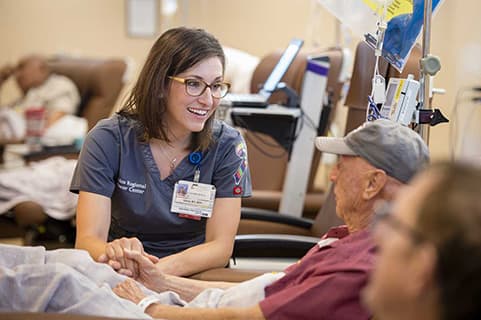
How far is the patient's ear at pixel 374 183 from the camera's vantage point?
5.10ft

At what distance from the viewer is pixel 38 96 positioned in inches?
234

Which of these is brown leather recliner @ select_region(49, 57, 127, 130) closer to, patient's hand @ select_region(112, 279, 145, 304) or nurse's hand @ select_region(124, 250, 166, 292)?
nurse's hand @ select_region(124, 250, 166, 292)

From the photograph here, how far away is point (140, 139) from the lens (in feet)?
7.40

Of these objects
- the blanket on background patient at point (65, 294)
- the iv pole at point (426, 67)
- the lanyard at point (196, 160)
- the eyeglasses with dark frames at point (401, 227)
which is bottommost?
the blanket on background patient at point (65, 294)

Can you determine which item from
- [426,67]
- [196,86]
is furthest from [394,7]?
[196,86]

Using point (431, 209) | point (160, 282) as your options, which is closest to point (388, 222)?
point (431, 209)

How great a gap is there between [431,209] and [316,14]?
19.6ft

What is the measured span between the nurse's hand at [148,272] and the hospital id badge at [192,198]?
0.86 feet

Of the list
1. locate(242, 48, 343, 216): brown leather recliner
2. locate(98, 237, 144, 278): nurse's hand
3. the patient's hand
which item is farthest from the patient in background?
the patient's hand

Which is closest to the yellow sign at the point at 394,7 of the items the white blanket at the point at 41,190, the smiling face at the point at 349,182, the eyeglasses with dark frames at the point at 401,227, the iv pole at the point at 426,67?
the iv pole at the point at 426,67

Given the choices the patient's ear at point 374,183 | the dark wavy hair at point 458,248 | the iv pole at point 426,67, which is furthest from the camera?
the iv pole at point 426,67

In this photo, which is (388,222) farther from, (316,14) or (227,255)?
(316,14)

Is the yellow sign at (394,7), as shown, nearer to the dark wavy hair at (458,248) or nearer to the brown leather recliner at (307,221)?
the brown leather recliner at (307,221)

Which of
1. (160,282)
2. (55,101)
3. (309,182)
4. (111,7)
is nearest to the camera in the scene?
(160,282)
